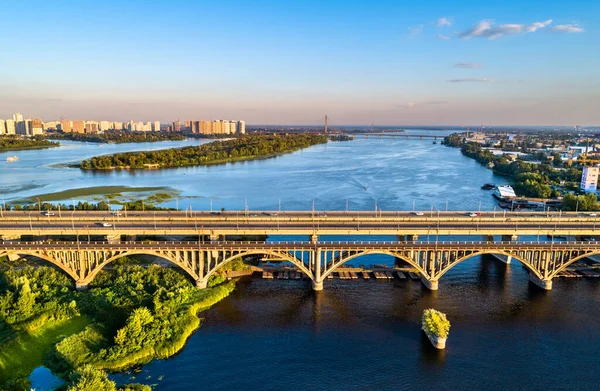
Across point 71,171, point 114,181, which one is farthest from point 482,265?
point 71,171

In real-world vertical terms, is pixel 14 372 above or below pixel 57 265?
below

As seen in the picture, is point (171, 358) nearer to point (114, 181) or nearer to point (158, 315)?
point (158, 315)

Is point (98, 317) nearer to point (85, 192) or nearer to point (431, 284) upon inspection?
point (431, 284)

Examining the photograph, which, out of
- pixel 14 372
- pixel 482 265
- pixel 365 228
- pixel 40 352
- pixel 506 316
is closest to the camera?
pixel 14 372

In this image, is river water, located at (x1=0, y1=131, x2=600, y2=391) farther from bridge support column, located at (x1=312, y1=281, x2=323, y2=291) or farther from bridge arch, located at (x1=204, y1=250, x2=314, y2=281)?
bridge arch, located at (x1=204, y1=250, x2=314, y2=281)

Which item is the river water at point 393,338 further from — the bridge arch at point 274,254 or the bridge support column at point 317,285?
the bridge arch at point 274,254

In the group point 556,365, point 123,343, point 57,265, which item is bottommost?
point 556,365
